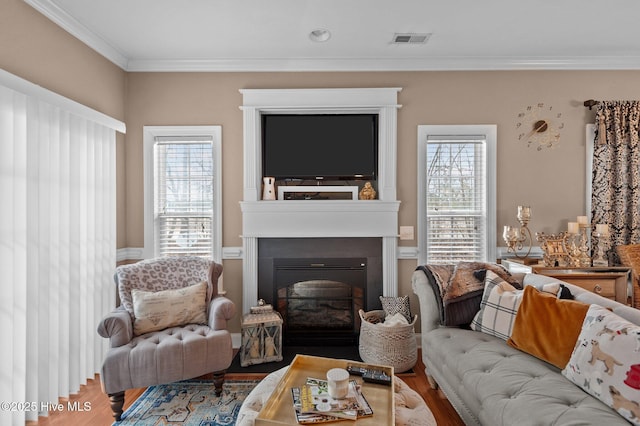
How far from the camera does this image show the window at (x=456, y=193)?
130 inches

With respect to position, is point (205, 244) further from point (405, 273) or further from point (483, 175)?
point (483, 175)

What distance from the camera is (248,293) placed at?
329 cm

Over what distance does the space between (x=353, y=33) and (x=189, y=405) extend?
10.0ft

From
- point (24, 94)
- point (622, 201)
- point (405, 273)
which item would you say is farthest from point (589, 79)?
point (24, 94)

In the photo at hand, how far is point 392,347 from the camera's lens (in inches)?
109

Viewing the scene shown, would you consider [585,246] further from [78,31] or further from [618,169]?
[78,31]

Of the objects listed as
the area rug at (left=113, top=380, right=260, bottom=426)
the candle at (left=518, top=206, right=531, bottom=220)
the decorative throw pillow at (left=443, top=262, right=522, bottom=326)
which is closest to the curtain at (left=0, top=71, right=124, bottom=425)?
the area rug at (left=113, top=380, right=260, bottom=426)

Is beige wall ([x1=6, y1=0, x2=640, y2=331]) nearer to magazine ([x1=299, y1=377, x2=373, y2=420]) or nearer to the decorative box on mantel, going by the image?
the decorative box on mantel

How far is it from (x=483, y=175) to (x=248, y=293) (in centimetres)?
255

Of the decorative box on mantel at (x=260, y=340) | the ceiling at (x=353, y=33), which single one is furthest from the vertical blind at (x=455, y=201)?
the decorative box on mantel at (x=260, y=340)

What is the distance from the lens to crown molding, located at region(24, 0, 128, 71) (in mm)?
2330

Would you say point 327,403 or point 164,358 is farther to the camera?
point 164,358

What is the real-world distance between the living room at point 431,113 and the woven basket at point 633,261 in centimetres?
48

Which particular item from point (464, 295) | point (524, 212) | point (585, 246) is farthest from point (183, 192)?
point (585, 246)
